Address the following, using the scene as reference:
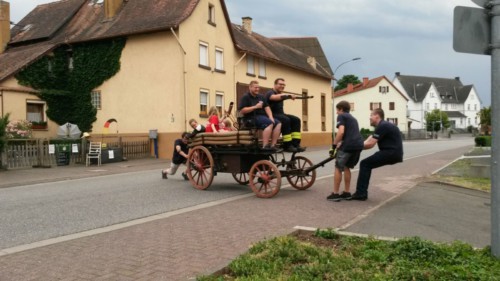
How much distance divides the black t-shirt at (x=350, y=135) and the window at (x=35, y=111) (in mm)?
24448

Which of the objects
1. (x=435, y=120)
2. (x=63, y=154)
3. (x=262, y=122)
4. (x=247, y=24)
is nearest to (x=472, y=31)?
(x=262, y=122)

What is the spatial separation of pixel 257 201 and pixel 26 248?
4.49m

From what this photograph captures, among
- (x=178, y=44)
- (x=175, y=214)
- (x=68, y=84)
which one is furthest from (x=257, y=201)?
(x=68, y=84)

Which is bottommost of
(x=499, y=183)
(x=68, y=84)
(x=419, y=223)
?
(x=419, y=223)

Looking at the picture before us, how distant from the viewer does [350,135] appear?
8.98 metres

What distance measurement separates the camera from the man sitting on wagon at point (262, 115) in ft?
31.3

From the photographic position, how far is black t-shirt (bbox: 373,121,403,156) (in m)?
8.98

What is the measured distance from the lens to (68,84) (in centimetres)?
3041

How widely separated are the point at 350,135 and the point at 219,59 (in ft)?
73.2

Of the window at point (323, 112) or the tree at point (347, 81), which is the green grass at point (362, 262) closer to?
the window at point (323, 112)

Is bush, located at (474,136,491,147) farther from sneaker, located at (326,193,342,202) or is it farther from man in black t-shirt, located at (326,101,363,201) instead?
sneaker, located at (326,193,342,202)

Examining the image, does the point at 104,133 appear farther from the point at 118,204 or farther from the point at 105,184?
the point at 118,204

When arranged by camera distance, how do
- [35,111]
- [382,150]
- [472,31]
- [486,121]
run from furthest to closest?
[486,121] < [35,111] < [382,150] < [472,31]

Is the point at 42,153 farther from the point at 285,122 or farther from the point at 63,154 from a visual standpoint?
the point at 285,122
